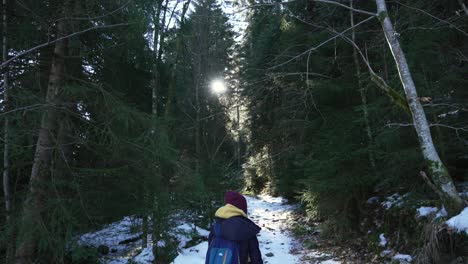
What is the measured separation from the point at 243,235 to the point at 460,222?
12.1 ft

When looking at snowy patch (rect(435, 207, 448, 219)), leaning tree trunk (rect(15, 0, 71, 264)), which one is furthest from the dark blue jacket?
snowy patch (rect(435, 207, 448, 219))

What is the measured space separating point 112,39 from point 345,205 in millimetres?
7693

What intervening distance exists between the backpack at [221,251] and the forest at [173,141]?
325 centimetres

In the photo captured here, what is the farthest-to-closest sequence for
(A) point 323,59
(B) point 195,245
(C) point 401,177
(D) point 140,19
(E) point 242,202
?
(A) point 323,59 → (B) point 195,245 → (C) point 401,177 → (D) point 140,19 → (E) point 242,202

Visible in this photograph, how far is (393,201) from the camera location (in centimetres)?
766

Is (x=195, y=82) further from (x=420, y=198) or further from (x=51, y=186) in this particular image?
(x=420, y=198)

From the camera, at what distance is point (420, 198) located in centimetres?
674

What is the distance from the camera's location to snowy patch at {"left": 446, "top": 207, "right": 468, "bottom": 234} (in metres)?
4.69

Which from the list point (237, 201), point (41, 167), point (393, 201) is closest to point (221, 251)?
point (237, 201)

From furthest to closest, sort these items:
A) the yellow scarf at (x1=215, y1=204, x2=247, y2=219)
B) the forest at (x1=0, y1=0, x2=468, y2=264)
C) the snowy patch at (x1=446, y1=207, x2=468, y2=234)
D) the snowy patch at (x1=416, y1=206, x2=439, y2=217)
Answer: the snowy patch at (x1=416, y1=206, x2=439, y2=217), the forest at (x1=0, y1=0, x2=468, y2=264), the snowy patch at (x1=446, y1=207, x2=468, y2=234), the yellow scarf at (x1=215, y1=204, x2=247, y2=219)

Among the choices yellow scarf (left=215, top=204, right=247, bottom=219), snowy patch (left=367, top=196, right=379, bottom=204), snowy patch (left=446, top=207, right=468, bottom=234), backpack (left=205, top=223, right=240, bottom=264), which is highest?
yellow scarf (left=215, top=204, right=247, bottom=219)

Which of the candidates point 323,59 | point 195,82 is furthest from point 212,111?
point 323,59

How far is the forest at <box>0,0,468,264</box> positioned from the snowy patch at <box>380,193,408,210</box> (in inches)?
2.1

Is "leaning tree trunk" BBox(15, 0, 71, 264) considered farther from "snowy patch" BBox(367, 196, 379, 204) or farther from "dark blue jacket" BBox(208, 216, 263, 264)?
"snowy patch" BBox(367, 196, 379, 204)
